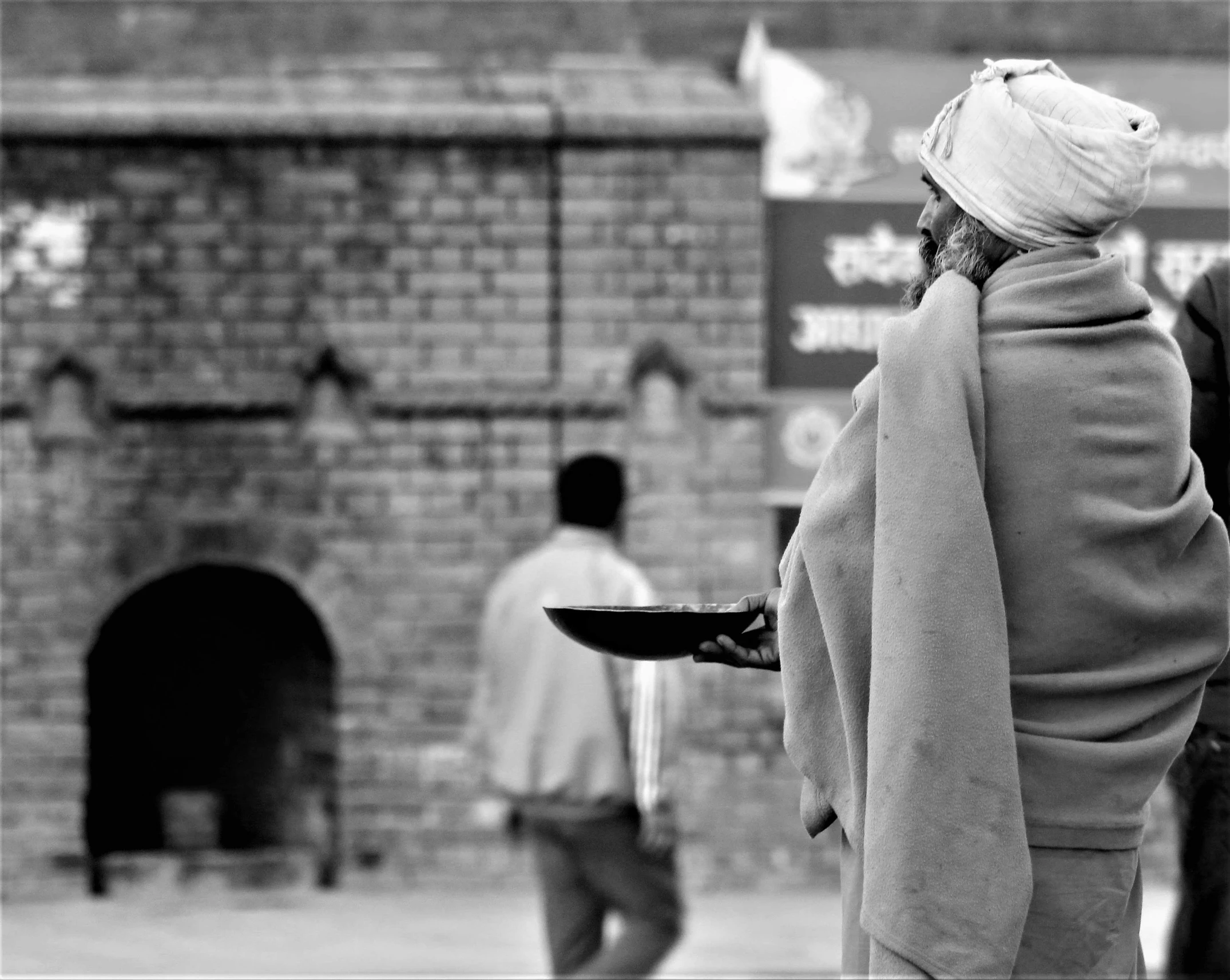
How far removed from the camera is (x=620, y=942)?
5.31 m

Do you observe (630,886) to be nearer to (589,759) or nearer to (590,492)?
(589,759)

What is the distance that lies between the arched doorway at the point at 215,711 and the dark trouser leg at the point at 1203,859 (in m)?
4.99

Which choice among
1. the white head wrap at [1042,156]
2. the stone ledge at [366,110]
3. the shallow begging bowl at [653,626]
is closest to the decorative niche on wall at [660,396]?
the stone ledge at [366,110]

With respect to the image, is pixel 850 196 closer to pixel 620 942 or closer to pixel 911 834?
pixel 620 942

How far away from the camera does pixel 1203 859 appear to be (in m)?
4.52

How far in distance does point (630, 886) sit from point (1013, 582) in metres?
3.18

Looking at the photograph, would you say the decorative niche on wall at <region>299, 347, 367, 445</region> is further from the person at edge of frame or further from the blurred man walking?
the person at edge of frame

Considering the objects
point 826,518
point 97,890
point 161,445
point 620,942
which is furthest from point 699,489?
point 826,518

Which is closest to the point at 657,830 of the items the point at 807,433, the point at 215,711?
the point at 807,433

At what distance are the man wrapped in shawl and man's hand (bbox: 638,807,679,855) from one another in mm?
2845

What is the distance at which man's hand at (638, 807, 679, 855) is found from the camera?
17.3ft

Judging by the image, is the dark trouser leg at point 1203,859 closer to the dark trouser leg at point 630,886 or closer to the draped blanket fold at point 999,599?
the dark trouser leg at point 630,886

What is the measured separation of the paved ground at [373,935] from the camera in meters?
7.16

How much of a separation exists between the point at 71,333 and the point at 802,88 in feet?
11.2
